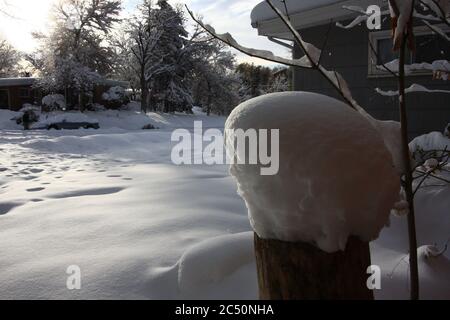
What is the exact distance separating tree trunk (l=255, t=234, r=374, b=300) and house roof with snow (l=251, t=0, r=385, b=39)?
4.89m

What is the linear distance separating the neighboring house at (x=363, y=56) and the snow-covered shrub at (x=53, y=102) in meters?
26.5

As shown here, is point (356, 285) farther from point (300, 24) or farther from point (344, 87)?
point (300, 24)

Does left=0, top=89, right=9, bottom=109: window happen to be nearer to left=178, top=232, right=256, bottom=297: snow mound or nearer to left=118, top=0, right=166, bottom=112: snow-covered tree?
left=118, top=0, right=166, bottom=112: snow-covered tree

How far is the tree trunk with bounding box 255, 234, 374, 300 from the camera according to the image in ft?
3.94

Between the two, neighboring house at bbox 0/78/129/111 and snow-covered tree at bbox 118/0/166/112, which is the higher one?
snow-covered tree at bbox 118/0/166/112

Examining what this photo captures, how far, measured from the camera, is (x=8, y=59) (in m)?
48.2

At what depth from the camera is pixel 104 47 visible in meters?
33.7

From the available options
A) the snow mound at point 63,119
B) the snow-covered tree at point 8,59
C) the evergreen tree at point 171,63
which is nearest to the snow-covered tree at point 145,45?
the evergreen tree at point 171,63

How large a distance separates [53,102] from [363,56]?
1109 inches

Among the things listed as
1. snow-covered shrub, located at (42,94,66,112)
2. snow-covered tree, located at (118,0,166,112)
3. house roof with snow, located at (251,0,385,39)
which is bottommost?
house roof with snow, located at (251,0,385,39)

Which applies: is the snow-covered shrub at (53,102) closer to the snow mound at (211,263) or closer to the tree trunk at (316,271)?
the snow mound at (211,263)

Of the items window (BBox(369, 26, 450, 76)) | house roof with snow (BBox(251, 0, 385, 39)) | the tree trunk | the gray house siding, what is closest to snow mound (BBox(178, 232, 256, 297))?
the tree trunk

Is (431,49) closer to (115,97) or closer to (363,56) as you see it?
(363,56)
